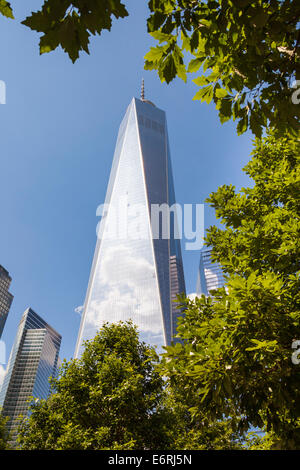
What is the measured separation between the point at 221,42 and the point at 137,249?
125m

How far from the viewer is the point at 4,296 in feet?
545

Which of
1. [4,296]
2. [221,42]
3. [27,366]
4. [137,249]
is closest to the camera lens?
[221,42]

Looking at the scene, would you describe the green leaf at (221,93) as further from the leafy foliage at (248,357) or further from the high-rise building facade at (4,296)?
the high-rise building facade at (4,296)

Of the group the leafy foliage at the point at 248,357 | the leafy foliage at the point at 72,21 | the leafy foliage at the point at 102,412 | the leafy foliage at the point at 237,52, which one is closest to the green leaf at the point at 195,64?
the leafy foliage at the point at 237,52

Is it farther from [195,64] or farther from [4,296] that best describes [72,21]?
[4,296]

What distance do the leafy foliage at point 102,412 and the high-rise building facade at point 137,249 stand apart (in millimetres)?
95492

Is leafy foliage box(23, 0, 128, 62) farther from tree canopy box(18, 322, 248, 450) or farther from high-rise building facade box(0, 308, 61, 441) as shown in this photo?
high-rise building facade box(0, 308, 61, 441)

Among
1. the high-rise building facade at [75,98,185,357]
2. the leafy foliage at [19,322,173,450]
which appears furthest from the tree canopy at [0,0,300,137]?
the high-rise building facade at [75,98,185,357]

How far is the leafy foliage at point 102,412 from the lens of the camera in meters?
10.7

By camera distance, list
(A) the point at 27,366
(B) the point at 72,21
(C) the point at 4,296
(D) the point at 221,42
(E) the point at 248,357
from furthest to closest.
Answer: (A) the point at 27,366
(C) the point at 4,296
(E) the point at 248,357
(D) the point at 221,42
(B) the point at 72,21

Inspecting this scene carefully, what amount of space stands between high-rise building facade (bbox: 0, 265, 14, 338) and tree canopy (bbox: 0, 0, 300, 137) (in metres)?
175

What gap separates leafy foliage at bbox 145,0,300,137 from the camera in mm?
2820

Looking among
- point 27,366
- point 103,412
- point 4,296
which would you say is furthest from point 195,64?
point 27,366
